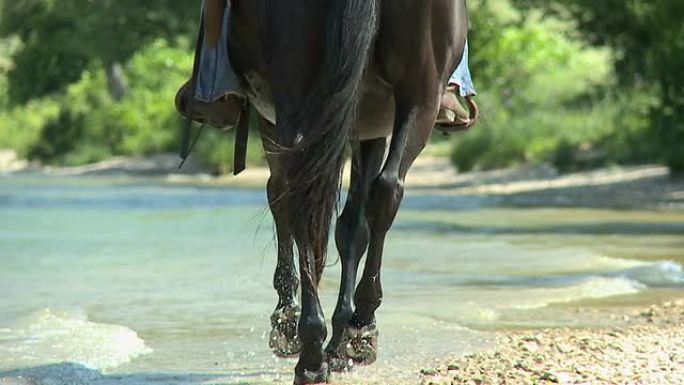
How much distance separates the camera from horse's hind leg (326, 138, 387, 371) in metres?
7.18

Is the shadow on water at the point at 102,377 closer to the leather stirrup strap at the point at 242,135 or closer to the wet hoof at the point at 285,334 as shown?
the wet hoof at the point at 285,334

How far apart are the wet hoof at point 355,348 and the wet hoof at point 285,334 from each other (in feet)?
2.35

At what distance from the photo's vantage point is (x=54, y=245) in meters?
16.9

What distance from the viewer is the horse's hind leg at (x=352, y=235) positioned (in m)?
7.18

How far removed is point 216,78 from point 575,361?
2.17m

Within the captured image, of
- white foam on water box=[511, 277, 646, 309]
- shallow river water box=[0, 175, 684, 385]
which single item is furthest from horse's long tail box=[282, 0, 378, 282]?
white foam on water box=[511, 277, 646, 309]

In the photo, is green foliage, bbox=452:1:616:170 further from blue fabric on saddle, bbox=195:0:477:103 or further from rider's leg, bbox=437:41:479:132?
blue fabric on saddle, bbox=195:0:477:103

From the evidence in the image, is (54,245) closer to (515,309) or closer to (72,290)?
(72,290)

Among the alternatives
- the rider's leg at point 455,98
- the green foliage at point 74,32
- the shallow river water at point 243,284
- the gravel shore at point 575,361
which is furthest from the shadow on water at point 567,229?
the green foliage at point 74,32

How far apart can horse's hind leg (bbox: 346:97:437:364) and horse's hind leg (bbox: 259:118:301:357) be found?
2.07ft

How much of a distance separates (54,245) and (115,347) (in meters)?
8.31

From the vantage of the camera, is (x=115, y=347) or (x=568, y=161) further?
(x=568, y=161)

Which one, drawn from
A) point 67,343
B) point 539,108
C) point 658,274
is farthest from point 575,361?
point 539,108

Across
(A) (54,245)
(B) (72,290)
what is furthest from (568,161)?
(B) (72,290)
